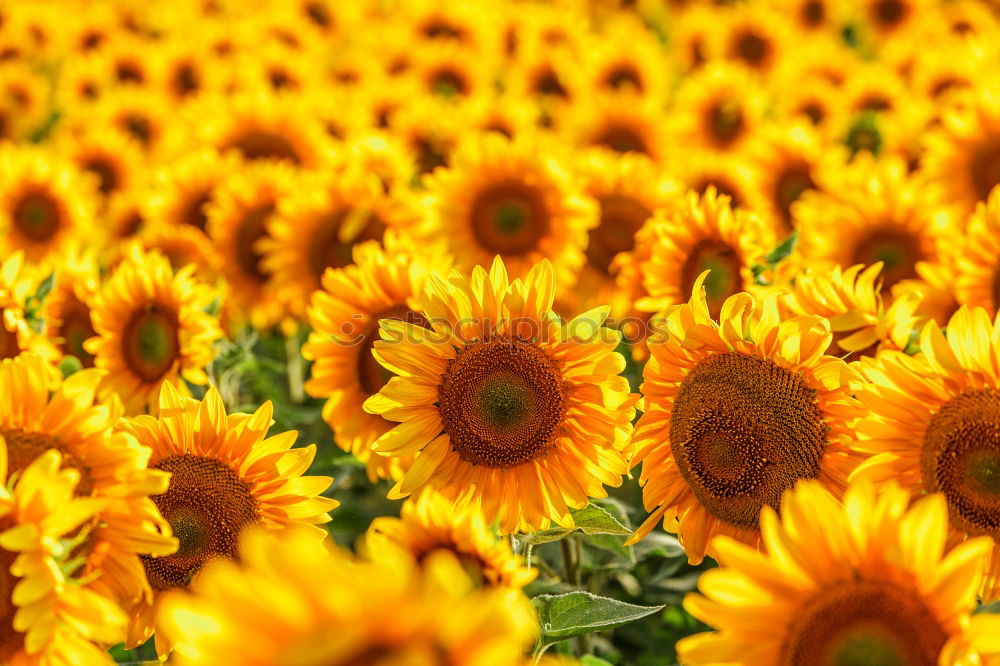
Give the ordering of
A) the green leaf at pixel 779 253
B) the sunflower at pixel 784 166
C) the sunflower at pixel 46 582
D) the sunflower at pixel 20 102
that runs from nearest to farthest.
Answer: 1. the sunflower at pixel 46 582
2. the green leaf at pixel 779 253
3. the sunflower at pixel 784 166
4. the sunflower at pixel 20 102

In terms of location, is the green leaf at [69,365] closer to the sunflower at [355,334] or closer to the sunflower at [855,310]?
the sunflower at [355,334]

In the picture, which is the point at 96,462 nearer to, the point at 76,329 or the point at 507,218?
the point at 76,329

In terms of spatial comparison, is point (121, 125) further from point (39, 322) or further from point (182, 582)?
point (182, 582)

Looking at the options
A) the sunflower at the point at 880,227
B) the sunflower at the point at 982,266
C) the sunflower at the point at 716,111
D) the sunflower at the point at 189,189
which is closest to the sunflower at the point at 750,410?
the sunflower at the point at 982,266

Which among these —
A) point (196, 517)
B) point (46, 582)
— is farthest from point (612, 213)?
point (46, 582)

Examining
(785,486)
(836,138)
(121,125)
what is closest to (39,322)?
(785,486)

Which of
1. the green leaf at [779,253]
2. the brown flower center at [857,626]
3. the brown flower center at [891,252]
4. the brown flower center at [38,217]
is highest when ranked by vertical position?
the green leaf at [779,253]

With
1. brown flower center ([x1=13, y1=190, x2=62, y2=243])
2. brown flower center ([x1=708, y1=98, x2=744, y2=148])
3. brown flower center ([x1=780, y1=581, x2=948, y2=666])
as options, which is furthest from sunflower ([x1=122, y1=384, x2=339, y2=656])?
brown flower center ([x1=708, y1=98, x2=744, y2=148])

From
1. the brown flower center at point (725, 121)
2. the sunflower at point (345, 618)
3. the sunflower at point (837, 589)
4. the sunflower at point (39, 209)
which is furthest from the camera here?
the brown flower center at point (725, 121)
